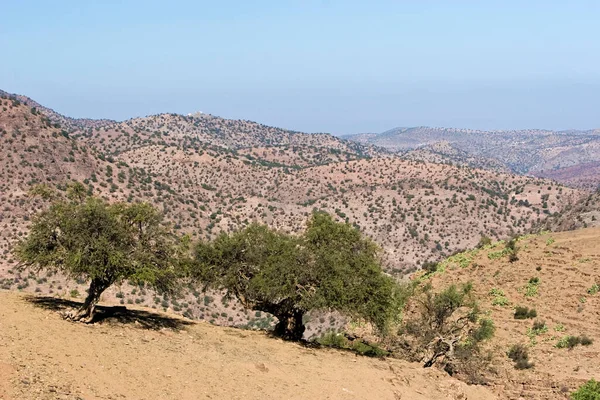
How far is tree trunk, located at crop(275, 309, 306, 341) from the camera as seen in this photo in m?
25.7

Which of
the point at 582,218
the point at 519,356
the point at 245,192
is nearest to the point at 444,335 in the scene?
the point at 519,356

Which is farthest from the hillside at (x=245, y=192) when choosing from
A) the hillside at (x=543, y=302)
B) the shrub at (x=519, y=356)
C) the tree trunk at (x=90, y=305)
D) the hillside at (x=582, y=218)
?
the shrub at (x=519, y=356)

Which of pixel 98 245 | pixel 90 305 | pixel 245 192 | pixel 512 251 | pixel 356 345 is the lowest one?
pixel 356 345

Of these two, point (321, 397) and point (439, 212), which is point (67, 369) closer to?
point (321, 397)

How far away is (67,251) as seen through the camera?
20.0 meters

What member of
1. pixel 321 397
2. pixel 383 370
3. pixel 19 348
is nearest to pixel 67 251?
pixel 19 348

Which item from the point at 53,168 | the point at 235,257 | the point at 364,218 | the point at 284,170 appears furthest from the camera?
the point at 284,170

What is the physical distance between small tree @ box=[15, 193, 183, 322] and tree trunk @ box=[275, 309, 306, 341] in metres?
6.39

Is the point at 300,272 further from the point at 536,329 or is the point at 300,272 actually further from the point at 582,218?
the point at 582,218

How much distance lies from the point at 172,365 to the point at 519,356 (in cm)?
1768

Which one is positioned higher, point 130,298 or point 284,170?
point 284,170

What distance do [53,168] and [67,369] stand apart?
223 feet

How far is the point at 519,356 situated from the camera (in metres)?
26.5

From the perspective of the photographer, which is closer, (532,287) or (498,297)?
(532,287)
